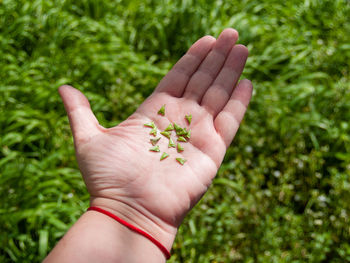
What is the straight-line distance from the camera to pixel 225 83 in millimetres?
2732

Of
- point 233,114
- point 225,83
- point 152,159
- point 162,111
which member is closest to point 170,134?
point 162,111

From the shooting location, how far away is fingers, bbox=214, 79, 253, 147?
253 centimetres

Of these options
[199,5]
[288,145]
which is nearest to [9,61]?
[199,5]

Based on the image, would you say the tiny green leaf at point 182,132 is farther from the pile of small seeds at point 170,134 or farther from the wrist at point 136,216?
the wrist at point 136,216

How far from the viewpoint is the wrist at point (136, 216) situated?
2.05 m

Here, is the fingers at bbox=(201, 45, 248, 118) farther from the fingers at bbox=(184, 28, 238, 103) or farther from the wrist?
the wrist

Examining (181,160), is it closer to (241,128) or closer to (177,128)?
(177,128)

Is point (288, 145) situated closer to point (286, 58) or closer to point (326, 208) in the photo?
point (326, 208)

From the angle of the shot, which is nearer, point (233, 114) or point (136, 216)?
point (136, 216)

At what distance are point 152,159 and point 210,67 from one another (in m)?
0.99

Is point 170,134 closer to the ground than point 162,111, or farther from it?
closer to the ground

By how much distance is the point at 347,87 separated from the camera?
3.94 meters

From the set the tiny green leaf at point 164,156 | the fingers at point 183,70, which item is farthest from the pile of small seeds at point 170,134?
the fingers at point 183,70

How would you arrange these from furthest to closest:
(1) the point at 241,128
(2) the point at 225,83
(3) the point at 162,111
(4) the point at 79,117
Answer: (1) the point at 241,128 < (2) the point at 225,83 < (3) the point at 162,111 < (4) the point at 79,117
